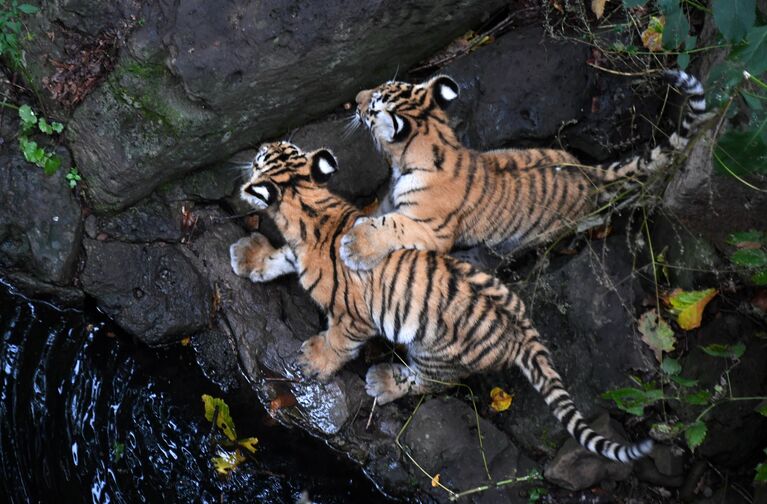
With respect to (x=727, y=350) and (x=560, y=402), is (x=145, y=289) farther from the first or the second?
(x=727, y=350)

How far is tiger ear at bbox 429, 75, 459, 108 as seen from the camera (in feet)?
15.9

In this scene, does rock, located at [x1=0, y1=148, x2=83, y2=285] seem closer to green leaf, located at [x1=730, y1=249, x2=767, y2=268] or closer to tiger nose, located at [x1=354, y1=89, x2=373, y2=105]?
tiger nose, located at [x1=354, y1=89, x2=373, y2=105]

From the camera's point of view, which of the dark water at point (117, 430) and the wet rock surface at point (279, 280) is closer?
the dark water at point (117, 430)

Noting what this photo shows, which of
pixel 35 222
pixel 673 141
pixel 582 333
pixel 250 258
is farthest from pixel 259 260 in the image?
pixel 673 141

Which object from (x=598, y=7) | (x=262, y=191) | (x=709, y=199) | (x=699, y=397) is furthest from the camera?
(x=598, y=7)

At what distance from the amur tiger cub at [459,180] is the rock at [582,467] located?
1350 millimetres

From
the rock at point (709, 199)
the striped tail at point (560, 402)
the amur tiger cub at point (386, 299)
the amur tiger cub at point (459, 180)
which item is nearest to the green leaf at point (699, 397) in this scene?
the striped tail at point (560, 402)

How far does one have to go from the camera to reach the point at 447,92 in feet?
15.9

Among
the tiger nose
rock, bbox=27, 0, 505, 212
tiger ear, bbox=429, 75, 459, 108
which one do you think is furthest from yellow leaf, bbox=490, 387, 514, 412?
rock, bbox=27, 0, 505, 212

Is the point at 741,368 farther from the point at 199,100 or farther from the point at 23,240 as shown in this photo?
the point at 23,240

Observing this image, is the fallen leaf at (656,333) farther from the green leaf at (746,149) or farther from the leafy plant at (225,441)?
the leafy plant at (225,441)

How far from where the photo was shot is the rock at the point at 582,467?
4.54 metres

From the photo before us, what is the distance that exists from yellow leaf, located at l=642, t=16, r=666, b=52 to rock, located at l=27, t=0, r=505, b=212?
1.36 meters

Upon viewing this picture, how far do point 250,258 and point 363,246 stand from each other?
0.89 meters
